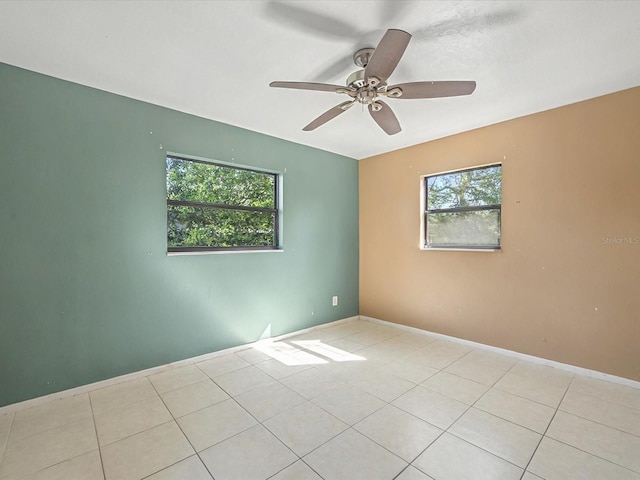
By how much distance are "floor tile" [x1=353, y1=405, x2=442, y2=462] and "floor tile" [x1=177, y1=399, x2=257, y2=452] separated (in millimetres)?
762

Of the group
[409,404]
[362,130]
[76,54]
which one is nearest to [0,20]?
[76,54]

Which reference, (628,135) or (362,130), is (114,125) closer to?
(362,130)

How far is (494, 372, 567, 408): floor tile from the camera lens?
216cm

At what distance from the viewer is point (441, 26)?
1.69 metres

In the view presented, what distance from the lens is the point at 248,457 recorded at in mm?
1598

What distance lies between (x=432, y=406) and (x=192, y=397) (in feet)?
5.86

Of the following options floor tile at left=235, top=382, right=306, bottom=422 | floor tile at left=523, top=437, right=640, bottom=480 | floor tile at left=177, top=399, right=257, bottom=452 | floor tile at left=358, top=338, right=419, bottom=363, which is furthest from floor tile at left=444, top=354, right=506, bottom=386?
floor tile at left=177, top=399, right=257, bottom=452

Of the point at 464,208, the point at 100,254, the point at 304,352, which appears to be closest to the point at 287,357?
the point at 304,352

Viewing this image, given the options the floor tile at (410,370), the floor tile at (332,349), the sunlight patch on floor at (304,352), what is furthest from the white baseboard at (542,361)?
the sunlight patch on floor at (304,352)

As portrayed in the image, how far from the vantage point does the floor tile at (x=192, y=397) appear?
6.73ft

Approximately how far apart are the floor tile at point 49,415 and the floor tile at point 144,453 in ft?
1.73

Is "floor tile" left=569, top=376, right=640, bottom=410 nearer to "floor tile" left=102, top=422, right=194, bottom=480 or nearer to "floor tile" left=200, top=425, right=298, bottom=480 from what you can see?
"floor tile" left=200, top=425, right=298, bottom=480

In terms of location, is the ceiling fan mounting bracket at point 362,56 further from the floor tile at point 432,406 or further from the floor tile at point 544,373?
the floor tile at point 544,373

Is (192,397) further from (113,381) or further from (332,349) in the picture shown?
(332,349)
